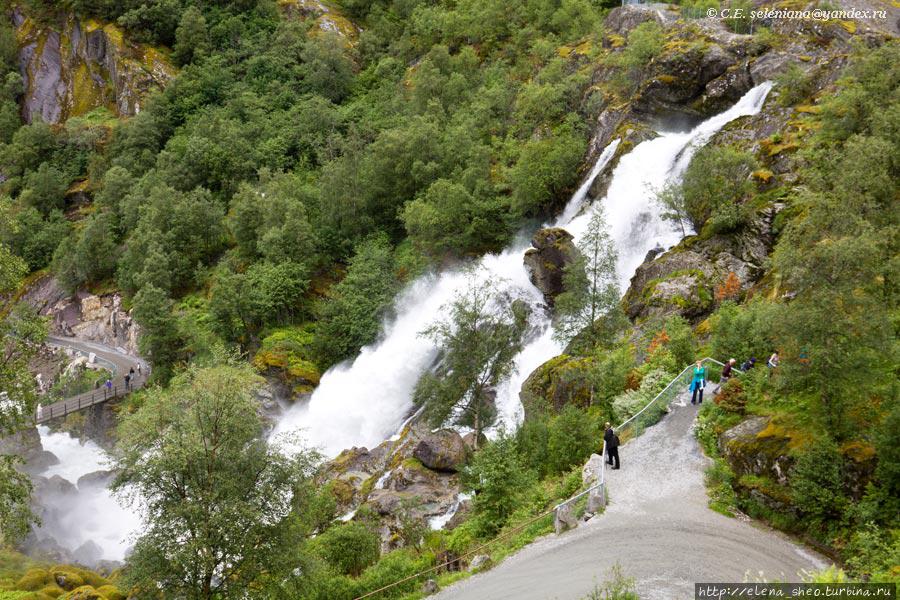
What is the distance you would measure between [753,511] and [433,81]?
1741 inches

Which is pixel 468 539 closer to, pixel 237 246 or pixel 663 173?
pixel 663 173

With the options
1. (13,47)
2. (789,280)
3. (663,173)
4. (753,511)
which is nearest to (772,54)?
(663,173)

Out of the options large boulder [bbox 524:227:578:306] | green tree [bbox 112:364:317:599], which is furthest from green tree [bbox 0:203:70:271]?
green tree [bbox 112:364:317:599]

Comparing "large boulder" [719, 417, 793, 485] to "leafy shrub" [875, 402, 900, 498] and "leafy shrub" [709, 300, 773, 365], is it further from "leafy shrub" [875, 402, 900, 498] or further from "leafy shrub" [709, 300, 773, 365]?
"leafy shrub" [709, 300, 773, 365]

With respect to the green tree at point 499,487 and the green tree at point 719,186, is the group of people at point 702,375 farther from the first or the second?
the green tree at point 719,186

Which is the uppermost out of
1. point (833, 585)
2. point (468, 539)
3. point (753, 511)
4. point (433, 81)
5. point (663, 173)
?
point (433, 81)

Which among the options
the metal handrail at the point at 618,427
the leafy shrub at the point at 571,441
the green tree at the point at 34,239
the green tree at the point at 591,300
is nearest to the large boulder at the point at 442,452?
the green tree at the point at 591,300

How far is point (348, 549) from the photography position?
65.0ft

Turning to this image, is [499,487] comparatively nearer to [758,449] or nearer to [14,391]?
[758,449]

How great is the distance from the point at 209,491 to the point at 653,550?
972 centimetres

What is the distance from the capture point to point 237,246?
171ft

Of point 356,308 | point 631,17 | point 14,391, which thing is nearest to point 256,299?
point 356,308

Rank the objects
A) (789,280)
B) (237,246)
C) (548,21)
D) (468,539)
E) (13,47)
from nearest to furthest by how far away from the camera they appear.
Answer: (789,280), (468,539), (237,246), (548,21), (13,47)

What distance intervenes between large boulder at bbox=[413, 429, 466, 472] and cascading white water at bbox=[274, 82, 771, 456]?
3198 mm
